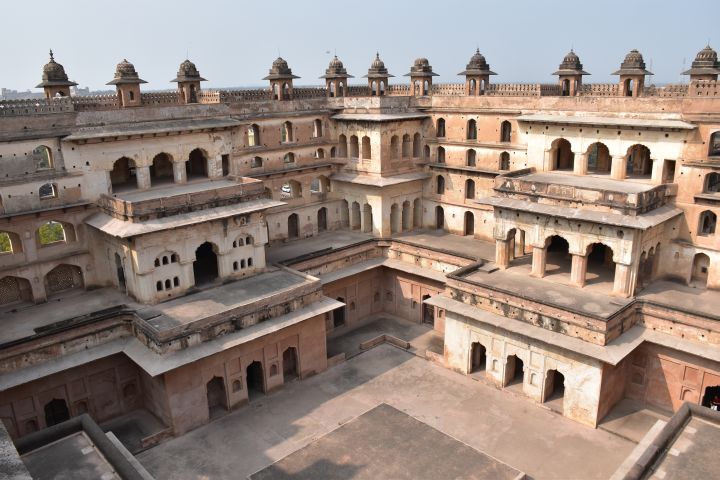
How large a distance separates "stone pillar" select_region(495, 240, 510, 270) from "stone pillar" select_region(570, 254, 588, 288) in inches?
123

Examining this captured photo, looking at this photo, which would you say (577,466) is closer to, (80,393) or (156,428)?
(156,428)

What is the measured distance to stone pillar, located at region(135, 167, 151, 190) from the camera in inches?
990

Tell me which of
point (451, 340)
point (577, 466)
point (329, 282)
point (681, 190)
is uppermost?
point (681, 190)

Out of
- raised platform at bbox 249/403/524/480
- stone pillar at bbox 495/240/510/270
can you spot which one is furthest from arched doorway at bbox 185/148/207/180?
raised platform at bbox 249/403/524/480

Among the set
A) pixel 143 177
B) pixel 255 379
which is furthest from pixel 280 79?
pixel 255 379

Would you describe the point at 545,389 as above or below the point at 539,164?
below

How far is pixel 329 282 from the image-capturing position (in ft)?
90.7

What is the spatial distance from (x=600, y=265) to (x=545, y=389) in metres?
7.25

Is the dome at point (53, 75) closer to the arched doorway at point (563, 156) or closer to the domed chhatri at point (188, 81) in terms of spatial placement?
the domed chhatri at point (188, 81)

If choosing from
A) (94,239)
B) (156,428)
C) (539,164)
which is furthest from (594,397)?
(94,239)

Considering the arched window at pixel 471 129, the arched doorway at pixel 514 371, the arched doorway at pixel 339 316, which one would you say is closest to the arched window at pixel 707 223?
the arched doorway at pixel 514 371

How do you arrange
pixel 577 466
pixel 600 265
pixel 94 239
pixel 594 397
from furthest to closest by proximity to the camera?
pixel 600 265 → pixel 94 239 → pixel 594 397 → pixel 577 466

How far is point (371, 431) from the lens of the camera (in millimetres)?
19438

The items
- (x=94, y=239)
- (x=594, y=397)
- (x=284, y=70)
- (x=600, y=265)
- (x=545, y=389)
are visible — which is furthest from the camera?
(x=284, y=70)
